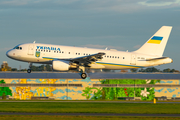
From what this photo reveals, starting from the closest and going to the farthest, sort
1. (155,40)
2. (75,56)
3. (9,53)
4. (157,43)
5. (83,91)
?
1. (75,56)
2. (9,53)
3. (157,43)
4. (155,40)
5. (83,91)

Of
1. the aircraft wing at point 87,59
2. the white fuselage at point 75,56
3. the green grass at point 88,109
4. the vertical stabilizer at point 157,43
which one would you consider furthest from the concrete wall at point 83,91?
the green grass at point 88,109

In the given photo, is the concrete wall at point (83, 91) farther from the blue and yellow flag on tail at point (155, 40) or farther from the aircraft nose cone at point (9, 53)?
the aircraft nose cone at point (9, 53)

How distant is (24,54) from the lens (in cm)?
5034

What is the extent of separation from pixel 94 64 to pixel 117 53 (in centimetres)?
431

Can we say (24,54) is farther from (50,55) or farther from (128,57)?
(128,57)

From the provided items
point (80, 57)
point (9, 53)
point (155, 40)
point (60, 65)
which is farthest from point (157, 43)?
point (9, 53)

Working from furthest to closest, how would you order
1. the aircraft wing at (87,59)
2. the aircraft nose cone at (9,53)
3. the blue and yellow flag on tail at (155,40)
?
1. the blue and yellow flag on tail at (155,40)
2. the aircraft nose cone at (9,53)
3. the aircraft wing at (87,59)

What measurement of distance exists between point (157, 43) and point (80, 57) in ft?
52.0

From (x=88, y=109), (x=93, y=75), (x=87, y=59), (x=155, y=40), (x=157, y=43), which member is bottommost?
(x=88, y=109)

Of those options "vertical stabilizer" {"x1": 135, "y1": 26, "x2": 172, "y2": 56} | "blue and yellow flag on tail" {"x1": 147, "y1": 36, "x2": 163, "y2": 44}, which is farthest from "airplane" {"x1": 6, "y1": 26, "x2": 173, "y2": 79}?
"blue and yellow flag on tail" {"x1": 147, "y1": 36, "x2": 163, "y2": 44}

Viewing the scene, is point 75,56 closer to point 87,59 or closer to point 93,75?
point 87,59

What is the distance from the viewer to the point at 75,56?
5103 centimetres

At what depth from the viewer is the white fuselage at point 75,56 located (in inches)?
1975

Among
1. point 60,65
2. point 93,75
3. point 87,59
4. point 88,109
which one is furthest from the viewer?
point 93,75
